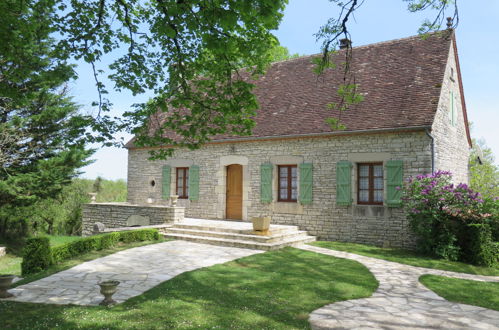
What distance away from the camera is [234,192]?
14.3 metres

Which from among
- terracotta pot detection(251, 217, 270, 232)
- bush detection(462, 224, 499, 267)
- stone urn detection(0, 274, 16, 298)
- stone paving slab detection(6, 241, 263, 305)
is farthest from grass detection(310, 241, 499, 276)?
stone urn detection(0, 274, 16, 298)

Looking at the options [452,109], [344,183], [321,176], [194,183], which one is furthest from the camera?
[194,183]

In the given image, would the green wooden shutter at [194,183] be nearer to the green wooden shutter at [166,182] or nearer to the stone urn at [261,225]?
the green wooden shutter at [166,182]

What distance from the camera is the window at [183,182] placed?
1566 cm

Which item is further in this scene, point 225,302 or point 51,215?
point 51,215

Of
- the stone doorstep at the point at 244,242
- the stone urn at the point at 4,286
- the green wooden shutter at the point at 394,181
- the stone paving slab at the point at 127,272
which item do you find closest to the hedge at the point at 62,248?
the stone paving slab at the point at 127,272

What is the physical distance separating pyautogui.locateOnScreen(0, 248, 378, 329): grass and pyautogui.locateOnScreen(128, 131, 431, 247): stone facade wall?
10.6ft

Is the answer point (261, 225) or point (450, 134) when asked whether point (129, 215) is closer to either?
point (261, 225)

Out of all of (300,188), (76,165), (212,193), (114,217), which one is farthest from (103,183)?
(300,188)

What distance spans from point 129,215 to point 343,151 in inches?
317

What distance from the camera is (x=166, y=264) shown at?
27.1 feet

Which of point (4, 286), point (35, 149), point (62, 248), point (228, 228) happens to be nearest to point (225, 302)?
point (4, 286)

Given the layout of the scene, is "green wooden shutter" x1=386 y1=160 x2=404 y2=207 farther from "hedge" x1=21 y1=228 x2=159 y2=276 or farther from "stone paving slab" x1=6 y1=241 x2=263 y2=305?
"hedge" x1=21 y1=228 x2=159 y2=276

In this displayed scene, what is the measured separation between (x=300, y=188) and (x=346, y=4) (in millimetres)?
8125
